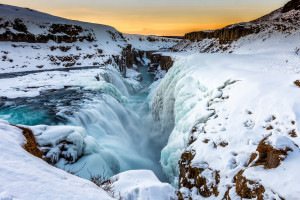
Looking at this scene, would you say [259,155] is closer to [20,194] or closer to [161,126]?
[20,194]

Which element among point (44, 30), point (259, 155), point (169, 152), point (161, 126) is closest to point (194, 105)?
point (169, 152)

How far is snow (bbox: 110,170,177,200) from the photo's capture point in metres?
3.49

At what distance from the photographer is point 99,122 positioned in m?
10.3

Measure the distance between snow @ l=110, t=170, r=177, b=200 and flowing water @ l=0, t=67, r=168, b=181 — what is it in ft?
7.85

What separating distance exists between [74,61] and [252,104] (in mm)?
31542

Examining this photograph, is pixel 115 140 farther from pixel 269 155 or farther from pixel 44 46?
pixel 44 46

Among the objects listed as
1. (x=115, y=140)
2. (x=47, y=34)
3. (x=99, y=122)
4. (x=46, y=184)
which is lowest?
(x=115, y=140)

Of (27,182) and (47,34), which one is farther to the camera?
(47,34)

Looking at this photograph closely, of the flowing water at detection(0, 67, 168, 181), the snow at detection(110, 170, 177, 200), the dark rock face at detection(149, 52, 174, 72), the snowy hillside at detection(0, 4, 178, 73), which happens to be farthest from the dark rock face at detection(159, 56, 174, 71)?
the snow at detection(110, 170, 177, 200)

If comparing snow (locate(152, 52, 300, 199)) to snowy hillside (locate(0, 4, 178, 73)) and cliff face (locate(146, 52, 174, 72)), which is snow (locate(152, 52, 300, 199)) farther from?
snowy hillside (locate(0, 4, 178, 73))

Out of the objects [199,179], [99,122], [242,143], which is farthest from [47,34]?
[242,143]

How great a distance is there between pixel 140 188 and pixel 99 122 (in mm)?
7243

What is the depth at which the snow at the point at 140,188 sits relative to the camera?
3.49 m

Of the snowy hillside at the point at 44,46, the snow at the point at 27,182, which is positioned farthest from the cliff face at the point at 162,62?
the snow at the point at 27,182
